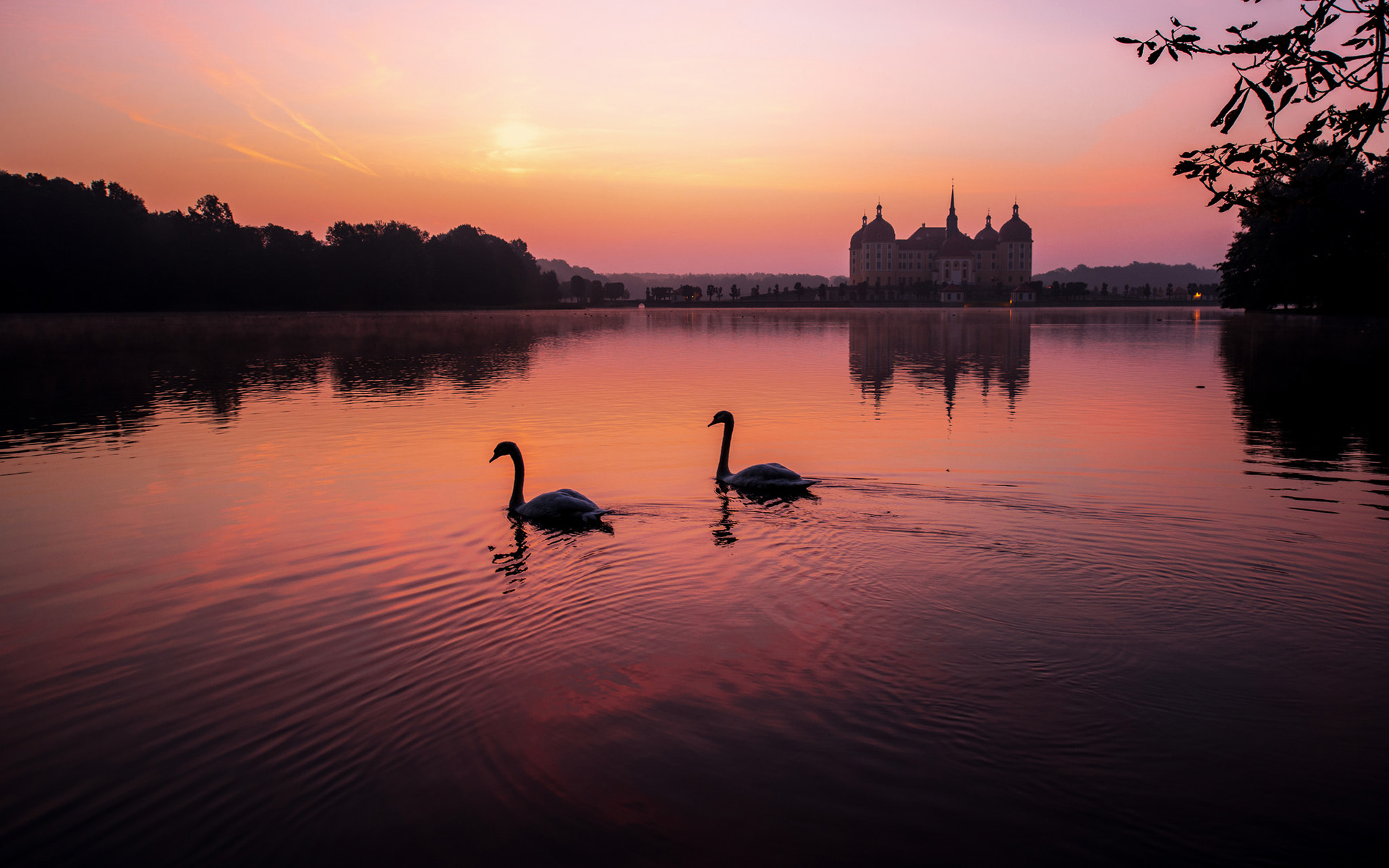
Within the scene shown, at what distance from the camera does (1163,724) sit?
557cm

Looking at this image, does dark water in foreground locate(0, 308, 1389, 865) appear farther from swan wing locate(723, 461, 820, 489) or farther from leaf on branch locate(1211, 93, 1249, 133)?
leaf on branch locate(1211, 93, 1249, 133)

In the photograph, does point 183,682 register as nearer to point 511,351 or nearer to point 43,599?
point 43,599

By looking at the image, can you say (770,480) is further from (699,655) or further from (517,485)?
(699,655)

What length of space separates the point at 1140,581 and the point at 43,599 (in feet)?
36.1

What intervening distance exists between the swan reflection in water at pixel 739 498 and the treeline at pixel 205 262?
4937 inches

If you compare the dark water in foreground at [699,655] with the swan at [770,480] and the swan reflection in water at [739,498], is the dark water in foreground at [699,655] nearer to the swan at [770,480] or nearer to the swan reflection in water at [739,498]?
the swan reflection in water at [739,498]

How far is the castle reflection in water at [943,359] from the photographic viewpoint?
2777 cm

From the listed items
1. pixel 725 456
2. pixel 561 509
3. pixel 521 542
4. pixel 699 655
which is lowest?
pixel 699 655

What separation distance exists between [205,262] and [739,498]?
135024 mm

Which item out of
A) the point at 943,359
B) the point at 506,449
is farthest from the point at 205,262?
the point at 506,449

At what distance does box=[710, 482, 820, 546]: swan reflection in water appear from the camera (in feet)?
36.1

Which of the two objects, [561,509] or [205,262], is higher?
[205,262]

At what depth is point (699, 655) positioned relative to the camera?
686 centimetres

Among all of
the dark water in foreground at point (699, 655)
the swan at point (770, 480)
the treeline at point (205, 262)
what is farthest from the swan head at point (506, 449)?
the treeline at point (205, 262)
